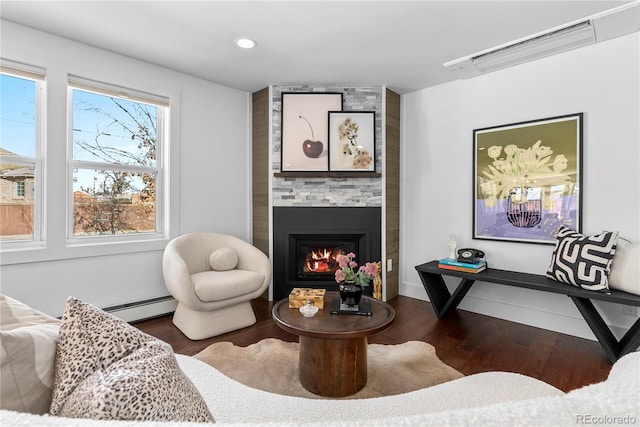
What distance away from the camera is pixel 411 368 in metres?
2.01

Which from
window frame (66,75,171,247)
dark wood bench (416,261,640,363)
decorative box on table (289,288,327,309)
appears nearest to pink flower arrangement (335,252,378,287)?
decorative box on table (289,288,327,309)

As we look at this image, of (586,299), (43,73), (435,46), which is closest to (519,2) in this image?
(435,46)

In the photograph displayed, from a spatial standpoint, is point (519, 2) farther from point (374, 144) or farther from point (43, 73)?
point (43, 73)

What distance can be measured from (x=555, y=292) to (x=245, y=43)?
309 cm

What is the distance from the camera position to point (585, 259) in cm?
224

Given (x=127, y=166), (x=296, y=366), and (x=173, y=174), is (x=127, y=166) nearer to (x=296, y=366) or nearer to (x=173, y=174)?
(x=173, y=174)

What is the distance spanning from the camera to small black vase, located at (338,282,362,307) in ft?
6.60

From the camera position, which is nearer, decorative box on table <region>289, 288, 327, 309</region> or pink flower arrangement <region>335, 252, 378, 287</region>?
pink flower arrangement <region>335, 252, 378, 287</region>

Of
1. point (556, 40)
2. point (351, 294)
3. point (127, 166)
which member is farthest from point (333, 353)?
point (556, 40)

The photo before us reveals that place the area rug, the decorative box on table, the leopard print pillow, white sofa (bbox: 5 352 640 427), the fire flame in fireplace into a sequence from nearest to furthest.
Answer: white sofa (bbox: 5 352 640 427), the leopard print pillow, the area rug, the decorative box on table, the fire flame in fireplace

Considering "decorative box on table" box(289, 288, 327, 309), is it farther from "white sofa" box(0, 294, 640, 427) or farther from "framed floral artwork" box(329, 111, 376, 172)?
"framed floral artwork" box(329, 111, 376, 172)

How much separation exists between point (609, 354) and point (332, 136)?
2.88 metres

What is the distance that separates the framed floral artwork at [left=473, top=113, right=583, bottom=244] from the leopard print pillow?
3.04m

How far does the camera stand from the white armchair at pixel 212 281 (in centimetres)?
242
